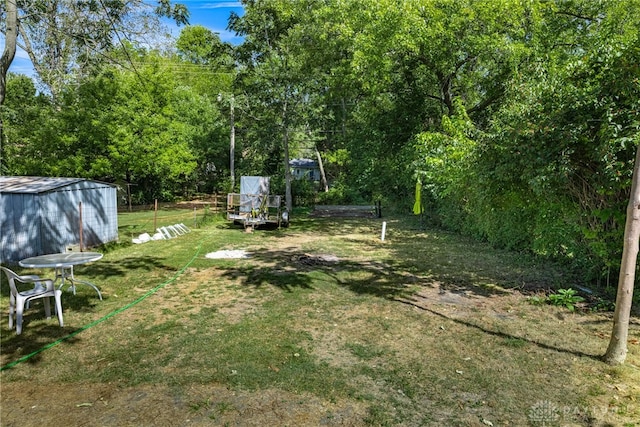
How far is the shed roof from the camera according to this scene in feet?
31.4

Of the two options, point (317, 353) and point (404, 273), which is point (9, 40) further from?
point (404, 273)

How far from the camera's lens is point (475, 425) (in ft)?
10.7

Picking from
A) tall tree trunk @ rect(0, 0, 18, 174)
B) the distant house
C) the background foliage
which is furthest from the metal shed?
the distant house

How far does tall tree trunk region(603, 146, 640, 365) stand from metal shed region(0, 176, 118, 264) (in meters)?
10.4

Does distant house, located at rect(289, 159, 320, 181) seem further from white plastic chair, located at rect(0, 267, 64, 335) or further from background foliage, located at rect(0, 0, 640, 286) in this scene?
white plastic chair, located at rect(0, 267, 64, 335)

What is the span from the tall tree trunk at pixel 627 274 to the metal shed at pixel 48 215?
1035 centimetres

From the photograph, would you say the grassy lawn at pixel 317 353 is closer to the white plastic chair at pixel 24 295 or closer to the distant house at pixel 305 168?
the white plastic chair at pixel 24 295

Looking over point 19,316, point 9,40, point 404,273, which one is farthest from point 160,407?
point 9,40

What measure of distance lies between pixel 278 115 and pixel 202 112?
11.3 metres

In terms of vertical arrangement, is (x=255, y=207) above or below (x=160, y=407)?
above

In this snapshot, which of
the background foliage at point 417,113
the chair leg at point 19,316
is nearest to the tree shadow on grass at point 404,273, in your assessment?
the background foliage at point 417,113

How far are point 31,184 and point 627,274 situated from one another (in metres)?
12.5

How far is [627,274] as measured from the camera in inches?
154

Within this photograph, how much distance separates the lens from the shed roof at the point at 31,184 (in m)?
9.57
